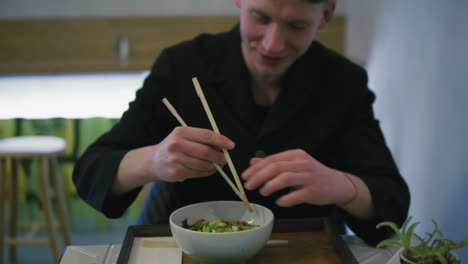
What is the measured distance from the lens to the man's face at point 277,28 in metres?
1.16

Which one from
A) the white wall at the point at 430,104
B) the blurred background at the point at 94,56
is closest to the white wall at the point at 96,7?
the blurred background at the point at 94,56

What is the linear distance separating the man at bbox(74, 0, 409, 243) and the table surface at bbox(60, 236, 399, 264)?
0.06 metres

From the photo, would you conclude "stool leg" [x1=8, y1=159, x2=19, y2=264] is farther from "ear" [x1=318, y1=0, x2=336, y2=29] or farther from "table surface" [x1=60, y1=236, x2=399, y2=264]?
"ear" [x1=318, y1=0, x2=336, y2=29]

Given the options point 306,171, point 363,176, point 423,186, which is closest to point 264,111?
point 363,176

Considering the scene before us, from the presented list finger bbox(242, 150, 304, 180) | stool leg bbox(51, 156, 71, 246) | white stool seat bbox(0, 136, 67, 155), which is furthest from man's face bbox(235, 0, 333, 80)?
stool leg bbox(51, 156, 71, 246)

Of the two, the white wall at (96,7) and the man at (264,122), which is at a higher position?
the white wall at (96,7)

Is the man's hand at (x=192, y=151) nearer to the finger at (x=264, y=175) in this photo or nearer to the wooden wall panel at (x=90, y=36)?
the finger at (x=264, y=175)

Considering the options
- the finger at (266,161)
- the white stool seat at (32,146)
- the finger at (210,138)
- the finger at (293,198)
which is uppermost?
the finger at (210,138)

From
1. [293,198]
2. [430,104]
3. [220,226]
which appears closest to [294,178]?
[293,198]

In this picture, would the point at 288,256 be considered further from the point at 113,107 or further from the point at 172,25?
the point at 172,25

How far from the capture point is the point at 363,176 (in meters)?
1.28

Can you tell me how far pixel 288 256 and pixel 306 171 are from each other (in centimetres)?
17

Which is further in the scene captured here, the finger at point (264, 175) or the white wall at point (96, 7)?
the white wall at point (96, 7)

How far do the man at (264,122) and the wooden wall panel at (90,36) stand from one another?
189 cm
